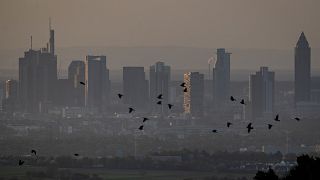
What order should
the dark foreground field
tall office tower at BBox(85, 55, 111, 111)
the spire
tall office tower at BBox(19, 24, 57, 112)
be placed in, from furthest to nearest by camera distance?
1. the spire
2. tall office tower at BBox(85, 55, 111, 111)
3. tall office tower at BBox(19, 24, 57, 112)
4. the dark foreground field

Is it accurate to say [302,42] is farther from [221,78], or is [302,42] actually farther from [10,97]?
[10,97]

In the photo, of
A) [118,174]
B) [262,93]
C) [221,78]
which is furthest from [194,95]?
[118,174]

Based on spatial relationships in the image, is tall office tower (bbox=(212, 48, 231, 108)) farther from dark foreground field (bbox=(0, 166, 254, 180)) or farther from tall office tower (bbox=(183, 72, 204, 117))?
dark foreground field (bbox=(0, 166, 254, 180))

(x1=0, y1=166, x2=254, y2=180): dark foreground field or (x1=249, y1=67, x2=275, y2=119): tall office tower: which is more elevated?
(x1=249, y1=67, x2=275, y2=119): tall office tower

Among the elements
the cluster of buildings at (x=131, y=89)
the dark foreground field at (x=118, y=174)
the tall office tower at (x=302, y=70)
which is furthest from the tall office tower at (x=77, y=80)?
the dark foreground field at (x=118, y=174)

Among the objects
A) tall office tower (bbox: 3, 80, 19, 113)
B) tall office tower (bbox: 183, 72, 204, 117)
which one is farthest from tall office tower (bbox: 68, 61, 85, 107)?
tall office tower (bbox: 183, 72, 204, 117)

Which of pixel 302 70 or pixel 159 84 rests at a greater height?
pixel 302 70
